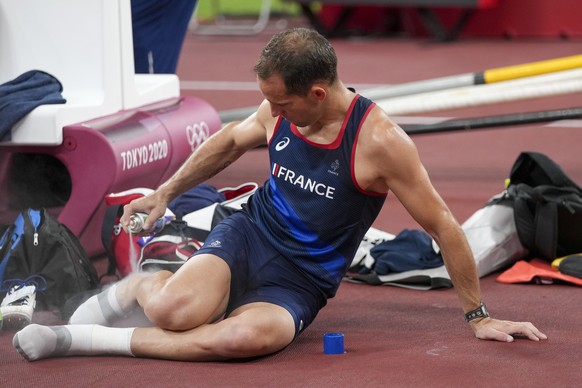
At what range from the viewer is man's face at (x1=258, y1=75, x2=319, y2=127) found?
11.7 feet

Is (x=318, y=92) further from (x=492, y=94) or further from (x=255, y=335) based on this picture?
(x=492, y=94)

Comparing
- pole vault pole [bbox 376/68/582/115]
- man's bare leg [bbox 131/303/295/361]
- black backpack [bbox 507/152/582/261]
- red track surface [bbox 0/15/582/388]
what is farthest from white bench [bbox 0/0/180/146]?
black backpack [bbox 507/152/582/261]

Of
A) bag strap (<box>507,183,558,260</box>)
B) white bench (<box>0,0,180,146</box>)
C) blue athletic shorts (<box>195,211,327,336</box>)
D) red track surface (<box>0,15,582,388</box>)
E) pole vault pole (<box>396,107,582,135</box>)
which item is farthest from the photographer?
pole vault pole (<box>396,107,582,135</box>)

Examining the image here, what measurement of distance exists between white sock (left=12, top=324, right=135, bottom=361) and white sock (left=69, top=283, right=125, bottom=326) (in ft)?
0.56

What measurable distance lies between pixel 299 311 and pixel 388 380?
0.44 meters

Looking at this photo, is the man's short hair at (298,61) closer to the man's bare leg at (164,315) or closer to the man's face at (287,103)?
the man's face at (287,103)

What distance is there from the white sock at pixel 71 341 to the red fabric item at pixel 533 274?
1.78 metres

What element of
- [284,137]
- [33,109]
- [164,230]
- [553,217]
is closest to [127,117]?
[33,109]

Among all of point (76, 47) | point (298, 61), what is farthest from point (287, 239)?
point (76, 47)

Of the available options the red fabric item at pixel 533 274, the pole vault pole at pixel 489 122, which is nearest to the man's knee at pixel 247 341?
the red fabric item at pixel 533 274

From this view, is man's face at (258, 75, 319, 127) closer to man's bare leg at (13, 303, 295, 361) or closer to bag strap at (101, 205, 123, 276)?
man's bare leg at (13, 303, 295, 361)

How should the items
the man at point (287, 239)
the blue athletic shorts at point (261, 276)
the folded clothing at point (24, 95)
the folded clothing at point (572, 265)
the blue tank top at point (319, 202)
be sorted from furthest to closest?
the folded clothing at point (24, 95) → the folded clothing at point (572, 265) → the blue athletic shorts at point (261, 276) → the blue tank top at point (319, 202) → the man at point (287, 239)

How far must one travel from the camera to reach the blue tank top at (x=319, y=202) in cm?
372

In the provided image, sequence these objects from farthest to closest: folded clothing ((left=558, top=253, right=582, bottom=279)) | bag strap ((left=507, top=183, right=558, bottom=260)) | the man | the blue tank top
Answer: bag strap ((left=507, top=183, right=558, bottom=260)) < folded clothing ((left=558, top=253, right=582, bottom=279)) < the blue tank top < the man
